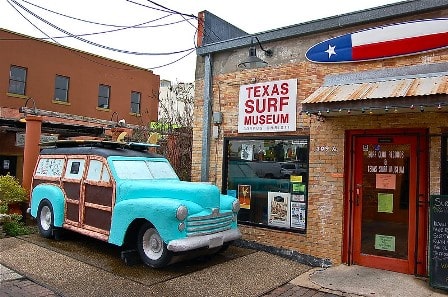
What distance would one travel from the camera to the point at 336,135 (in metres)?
6.94

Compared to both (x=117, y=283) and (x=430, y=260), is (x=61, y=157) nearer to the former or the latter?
(x=117, y=283)

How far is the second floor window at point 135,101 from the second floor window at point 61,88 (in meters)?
4.21

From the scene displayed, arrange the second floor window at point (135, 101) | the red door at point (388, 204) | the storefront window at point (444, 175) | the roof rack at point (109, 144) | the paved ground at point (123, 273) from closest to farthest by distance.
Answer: the paved ground at point (123, 273), the storefront window at point (444, 175), the red door at point (388, 204), the roof rack at point (109, 144), the second floor window at point (135, 101)

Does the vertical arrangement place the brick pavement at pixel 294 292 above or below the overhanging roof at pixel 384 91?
below

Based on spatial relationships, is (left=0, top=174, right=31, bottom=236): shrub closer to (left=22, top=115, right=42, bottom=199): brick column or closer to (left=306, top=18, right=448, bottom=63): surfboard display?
(left=22, top=115, right=42, bottom=199): brick column

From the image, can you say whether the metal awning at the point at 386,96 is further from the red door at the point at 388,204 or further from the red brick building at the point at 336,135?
the red door at the point at 388,204

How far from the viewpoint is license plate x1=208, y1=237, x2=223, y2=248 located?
6.42m

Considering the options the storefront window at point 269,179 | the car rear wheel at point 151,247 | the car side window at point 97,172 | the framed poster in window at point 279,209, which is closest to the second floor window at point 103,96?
the car side window at point 97,172

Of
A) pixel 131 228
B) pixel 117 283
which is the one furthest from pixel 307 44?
pixel 117 283

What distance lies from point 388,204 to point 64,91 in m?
18.2

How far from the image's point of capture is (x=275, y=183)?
7.78 m

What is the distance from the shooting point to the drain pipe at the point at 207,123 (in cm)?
870

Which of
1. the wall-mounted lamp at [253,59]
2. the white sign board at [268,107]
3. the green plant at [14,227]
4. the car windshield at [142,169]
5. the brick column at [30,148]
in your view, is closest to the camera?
the car windshield at [142,169]

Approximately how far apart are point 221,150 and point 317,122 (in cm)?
231
